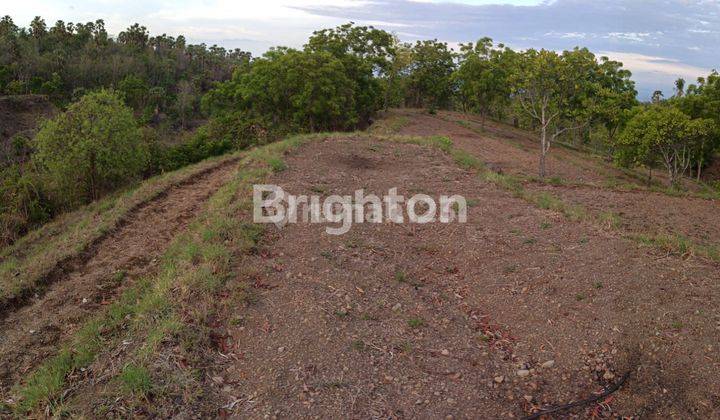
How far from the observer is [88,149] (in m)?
17.2

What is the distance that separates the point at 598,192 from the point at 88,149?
18.1 metres

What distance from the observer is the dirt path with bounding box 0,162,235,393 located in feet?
24.8

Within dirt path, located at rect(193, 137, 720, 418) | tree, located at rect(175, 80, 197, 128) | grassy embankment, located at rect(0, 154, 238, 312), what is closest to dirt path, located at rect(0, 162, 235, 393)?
grassy embankment, located at rect(0, 154, 238, 312)

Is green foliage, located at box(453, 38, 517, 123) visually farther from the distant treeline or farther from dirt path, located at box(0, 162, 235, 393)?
dirt path, located at box(0, 162, 235, 393)

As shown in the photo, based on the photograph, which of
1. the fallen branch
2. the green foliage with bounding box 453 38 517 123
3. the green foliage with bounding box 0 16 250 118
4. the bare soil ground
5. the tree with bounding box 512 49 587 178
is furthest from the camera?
the green foliage with bounding box 0 16 250 118

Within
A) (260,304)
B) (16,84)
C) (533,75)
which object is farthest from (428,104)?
(260,304)

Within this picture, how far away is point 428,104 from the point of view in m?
50.1

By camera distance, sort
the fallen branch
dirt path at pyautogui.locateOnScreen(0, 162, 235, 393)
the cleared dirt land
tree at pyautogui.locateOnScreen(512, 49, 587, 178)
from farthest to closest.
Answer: tree at pyautogui.locateOnScreen(512, 49, 587, 178) < dirt path at pyautogui.locateOnScreen(0, 162, 235, 393) < the cleared dirt land < the fallen branch

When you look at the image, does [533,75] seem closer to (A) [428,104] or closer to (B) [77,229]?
(B) [77,229]

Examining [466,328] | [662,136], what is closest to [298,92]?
[662,136]

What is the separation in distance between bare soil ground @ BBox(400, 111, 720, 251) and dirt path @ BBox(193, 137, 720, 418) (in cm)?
360

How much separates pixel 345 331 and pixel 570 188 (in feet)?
47.8

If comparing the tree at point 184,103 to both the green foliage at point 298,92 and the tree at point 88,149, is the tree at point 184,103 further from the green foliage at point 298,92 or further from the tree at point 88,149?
the tree at point 88,149

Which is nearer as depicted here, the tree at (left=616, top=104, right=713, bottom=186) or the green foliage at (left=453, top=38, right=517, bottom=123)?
the tree at (left=616, top=104, right=713, bottom=186)
